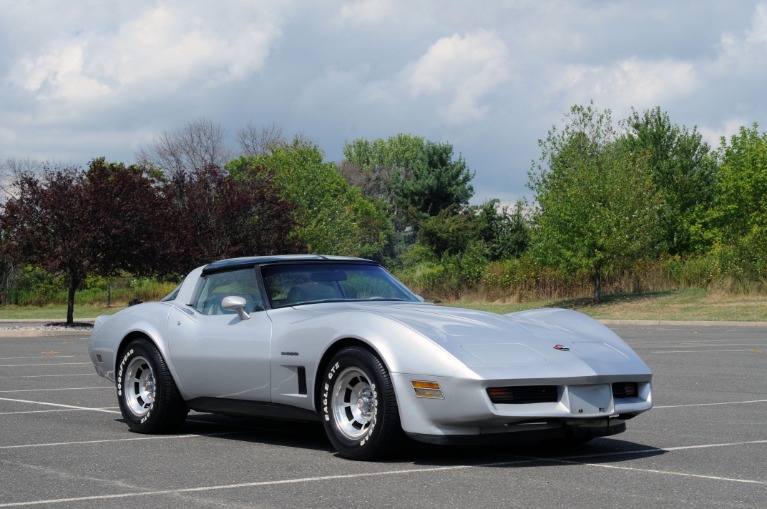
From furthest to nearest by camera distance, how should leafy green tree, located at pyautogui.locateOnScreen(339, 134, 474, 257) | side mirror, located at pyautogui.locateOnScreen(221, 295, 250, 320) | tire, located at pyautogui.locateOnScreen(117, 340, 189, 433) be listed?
1. leafy green tree, located at pyautogui.locateOnScreen(339, 134, 474, 257)
2. tire, located at pyautogui.locateOnScreen(117, 340, 189, 433)
3. side mirror, located at pyautogui.locateOnScreen(221, 295, 250, 320)

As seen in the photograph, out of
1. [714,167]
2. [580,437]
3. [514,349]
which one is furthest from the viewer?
[714,167]

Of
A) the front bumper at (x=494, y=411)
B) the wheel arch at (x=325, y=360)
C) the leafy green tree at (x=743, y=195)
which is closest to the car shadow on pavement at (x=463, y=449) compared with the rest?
the front bumper at (x=494, y=411)

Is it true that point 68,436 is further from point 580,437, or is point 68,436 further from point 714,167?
point 714,167

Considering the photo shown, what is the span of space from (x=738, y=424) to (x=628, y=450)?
6.15ft

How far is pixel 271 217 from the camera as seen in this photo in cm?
4247

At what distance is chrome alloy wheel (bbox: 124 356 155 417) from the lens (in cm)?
881

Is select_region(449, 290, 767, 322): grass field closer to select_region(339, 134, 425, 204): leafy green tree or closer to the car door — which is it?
the car door

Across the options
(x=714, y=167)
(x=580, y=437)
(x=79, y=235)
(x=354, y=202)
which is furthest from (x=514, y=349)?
(x=354, y=202)

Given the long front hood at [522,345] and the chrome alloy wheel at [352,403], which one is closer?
the long front hood at [522,345]

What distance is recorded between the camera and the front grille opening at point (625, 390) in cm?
719

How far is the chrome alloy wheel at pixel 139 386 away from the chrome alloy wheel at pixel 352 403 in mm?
2256

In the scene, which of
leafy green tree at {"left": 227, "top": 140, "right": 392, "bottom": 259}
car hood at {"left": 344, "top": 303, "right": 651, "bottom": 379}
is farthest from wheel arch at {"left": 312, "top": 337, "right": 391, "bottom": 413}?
leafy green tree at {"left": 227, "top": 140, "right": 392, "bottom": 259}

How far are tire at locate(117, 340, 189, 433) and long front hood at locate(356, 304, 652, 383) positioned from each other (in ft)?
6.50

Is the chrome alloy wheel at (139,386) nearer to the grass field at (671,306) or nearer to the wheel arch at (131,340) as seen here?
the wheel arch at (131,340)
